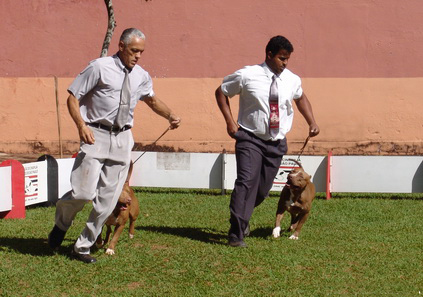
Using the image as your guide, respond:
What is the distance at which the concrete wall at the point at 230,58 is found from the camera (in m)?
16.6

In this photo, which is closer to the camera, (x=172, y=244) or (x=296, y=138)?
(x=172, y=244)

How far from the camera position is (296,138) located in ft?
55.5

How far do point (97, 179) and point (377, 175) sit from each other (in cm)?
652

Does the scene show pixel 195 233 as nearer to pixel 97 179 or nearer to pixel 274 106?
pixel 274 106

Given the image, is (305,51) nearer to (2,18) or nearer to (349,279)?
(2,18)

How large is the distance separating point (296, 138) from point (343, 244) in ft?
29.1

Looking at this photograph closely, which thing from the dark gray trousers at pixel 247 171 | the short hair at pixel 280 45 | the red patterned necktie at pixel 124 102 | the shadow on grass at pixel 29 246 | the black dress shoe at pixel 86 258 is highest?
the short hair at pixel 280 45

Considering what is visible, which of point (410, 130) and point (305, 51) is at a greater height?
point (305, 51)

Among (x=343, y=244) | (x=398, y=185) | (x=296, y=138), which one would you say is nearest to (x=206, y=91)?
(x=296, y=138)

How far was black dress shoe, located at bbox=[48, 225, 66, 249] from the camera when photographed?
7.27 m

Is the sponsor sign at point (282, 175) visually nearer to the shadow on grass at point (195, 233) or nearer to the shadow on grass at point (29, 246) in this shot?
the shadow on grass at point (195, 233)

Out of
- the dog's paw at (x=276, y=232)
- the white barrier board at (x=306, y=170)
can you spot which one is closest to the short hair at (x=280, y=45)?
the dog's paw at (x=276, y=232)

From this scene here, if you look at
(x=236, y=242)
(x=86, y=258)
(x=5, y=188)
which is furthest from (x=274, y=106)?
(x=5, y=188)

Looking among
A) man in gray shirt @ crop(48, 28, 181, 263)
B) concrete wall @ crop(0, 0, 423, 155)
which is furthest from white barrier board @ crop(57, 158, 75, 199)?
concrete wall @ crop(0, 0, 423, 155)
